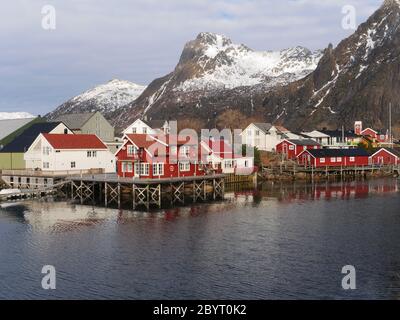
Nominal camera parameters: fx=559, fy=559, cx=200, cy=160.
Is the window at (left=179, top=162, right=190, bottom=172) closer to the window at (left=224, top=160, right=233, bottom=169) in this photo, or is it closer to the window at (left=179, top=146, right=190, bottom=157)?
the window at (left=179, top=146, right=190, bottom=157)

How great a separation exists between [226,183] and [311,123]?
383 ft

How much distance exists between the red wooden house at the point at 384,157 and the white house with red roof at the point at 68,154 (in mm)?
46623

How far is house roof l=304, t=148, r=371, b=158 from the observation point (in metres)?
91.7

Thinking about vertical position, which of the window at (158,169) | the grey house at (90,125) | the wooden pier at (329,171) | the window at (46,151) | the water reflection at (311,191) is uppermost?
the grey house at (90,125)

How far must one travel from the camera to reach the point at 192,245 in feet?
124

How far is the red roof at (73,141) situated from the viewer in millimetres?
69312

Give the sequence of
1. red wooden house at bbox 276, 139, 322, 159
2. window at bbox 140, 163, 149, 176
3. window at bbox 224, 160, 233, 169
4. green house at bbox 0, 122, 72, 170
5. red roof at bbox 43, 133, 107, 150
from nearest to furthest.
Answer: window at bbox 140, 163, 149, 176 → red roof at bbox 43, 133, 107, 150 → window at bbox 224, 160, 233, 169 → green house at bbox 0, 122, 72, 170 → red wooden house at bbox 276, 139, 322, 159

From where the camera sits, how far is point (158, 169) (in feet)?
195

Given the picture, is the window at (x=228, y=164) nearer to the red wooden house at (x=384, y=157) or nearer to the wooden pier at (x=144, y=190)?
the wooden pier at (x=144, y=190)

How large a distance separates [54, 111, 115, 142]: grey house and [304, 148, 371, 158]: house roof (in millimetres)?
33160

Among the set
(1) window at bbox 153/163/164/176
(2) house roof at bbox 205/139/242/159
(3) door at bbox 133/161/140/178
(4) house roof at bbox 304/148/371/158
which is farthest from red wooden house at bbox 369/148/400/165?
(3) door at bbox 133/161/140/178

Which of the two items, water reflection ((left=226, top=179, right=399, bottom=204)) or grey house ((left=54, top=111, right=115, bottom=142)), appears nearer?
water reflection ((left=226, top=179, right=399, bottom=204))

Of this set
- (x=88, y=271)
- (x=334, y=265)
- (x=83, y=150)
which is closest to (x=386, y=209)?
(x=334, y=265)

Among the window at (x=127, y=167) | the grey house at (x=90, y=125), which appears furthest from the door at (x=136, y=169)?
the grey house at (x=90, y=125)
